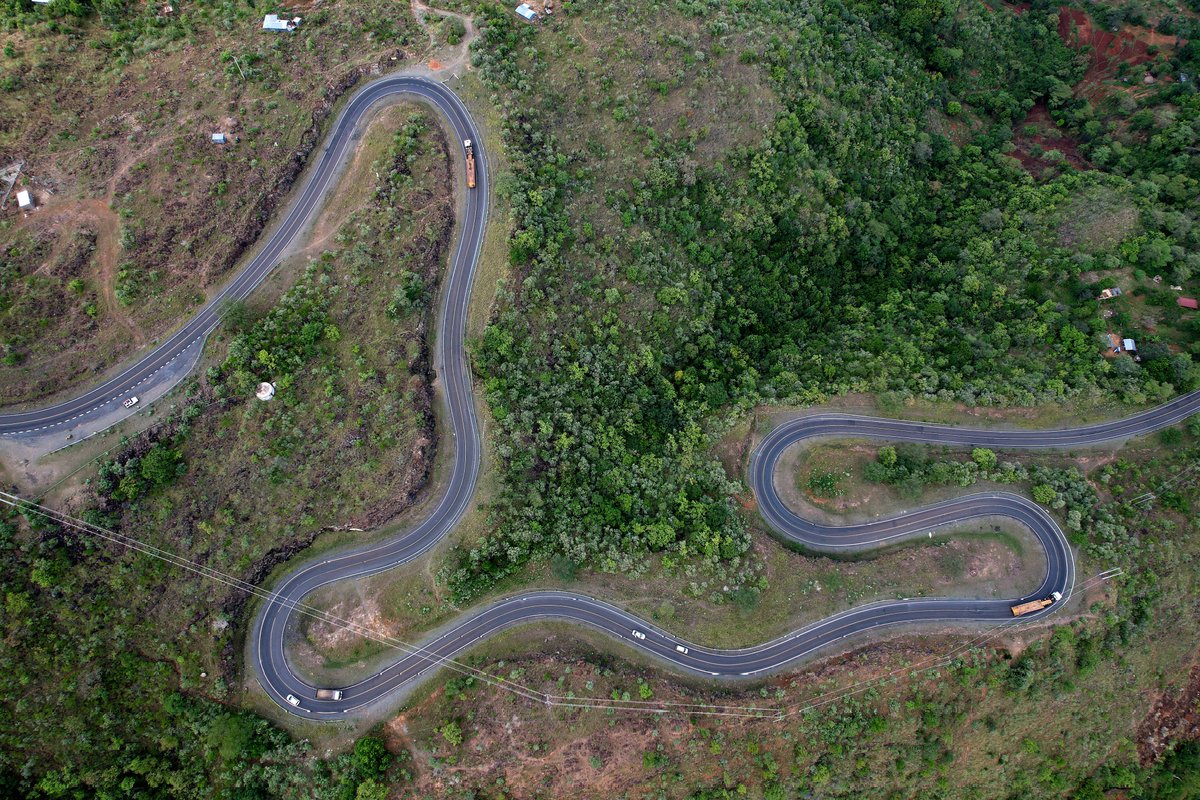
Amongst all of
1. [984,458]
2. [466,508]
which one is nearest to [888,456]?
[984,458]

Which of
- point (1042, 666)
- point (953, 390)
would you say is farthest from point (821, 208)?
point (1042, 666)

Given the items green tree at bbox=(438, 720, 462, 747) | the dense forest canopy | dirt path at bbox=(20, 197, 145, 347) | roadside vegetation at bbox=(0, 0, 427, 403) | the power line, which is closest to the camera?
green tree at bbox=(438, 720, 462, 747)

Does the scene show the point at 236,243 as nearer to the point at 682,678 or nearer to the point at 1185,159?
the point at 682,678

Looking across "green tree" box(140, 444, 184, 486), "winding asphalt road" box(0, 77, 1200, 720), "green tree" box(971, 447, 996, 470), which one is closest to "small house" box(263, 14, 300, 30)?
"winding asphalt road" box(0, 77, 1200, 720)

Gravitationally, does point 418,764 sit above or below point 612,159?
below

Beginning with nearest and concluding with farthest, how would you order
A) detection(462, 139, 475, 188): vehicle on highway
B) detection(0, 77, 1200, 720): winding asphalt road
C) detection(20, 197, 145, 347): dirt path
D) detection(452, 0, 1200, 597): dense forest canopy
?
detection(0, 77, 1200, 720): winding asphalt road, detection(20, 197, 145, 347): dirt path, detection(452, 0, 1200, 597): dense forest canopy, detection(462, 139, 475, 188): vehicle on highway

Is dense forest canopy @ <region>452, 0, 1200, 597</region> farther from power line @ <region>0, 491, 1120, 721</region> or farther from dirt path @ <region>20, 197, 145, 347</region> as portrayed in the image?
dirt path @ <region>20, 197, 145, 347</region>

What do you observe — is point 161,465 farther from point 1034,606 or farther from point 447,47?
point 1034,606
